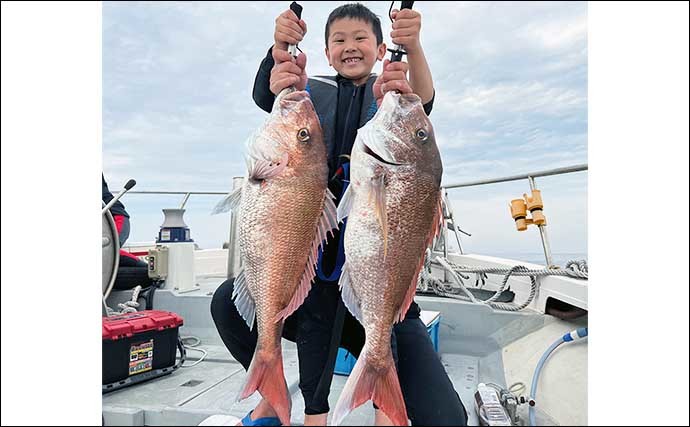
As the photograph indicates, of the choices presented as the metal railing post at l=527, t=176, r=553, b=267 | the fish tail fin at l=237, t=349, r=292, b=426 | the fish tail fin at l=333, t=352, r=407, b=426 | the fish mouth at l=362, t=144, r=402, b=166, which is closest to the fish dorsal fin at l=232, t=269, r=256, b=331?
the fish tail fin at l=237, t=349, r=292, b=426

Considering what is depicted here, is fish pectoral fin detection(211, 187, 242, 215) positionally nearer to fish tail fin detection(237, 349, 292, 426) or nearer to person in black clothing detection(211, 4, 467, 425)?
person in black clothing detection(211, 4, 467, 425)

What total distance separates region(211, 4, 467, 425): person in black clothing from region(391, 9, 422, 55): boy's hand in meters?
0.10

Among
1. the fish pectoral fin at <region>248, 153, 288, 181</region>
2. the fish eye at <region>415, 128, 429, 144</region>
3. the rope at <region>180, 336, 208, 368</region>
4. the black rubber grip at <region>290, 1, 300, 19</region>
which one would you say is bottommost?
the rope at <region>180, 336, 208, 368</region>

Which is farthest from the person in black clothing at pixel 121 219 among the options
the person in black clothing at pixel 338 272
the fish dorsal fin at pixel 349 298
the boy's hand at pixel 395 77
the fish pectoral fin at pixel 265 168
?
the boy's hand at pixel 395 77

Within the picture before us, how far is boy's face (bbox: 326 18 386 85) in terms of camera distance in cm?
150

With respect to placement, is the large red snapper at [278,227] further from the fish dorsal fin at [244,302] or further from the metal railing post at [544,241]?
the metal railing post at [544,241]

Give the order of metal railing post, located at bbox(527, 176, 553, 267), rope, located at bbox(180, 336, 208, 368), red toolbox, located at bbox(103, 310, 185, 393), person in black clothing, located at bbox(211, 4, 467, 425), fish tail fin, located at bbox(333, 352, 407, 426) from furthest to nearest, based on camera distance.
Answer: metal railing post, located at bbox(527, 176, 553, 267) → rope, located at bbox(180, 336, 208, 368) → red toolbox, located at bbox(103, 310, 185, 393) → person in black clothing, located at bbox(211, 4, 467, 425) → fish tail fin, located at bbox(333, 352, 407, 426)

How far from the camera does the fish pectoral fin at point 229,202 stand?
1.37 meters

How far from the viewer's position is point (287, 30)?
1358 mm
